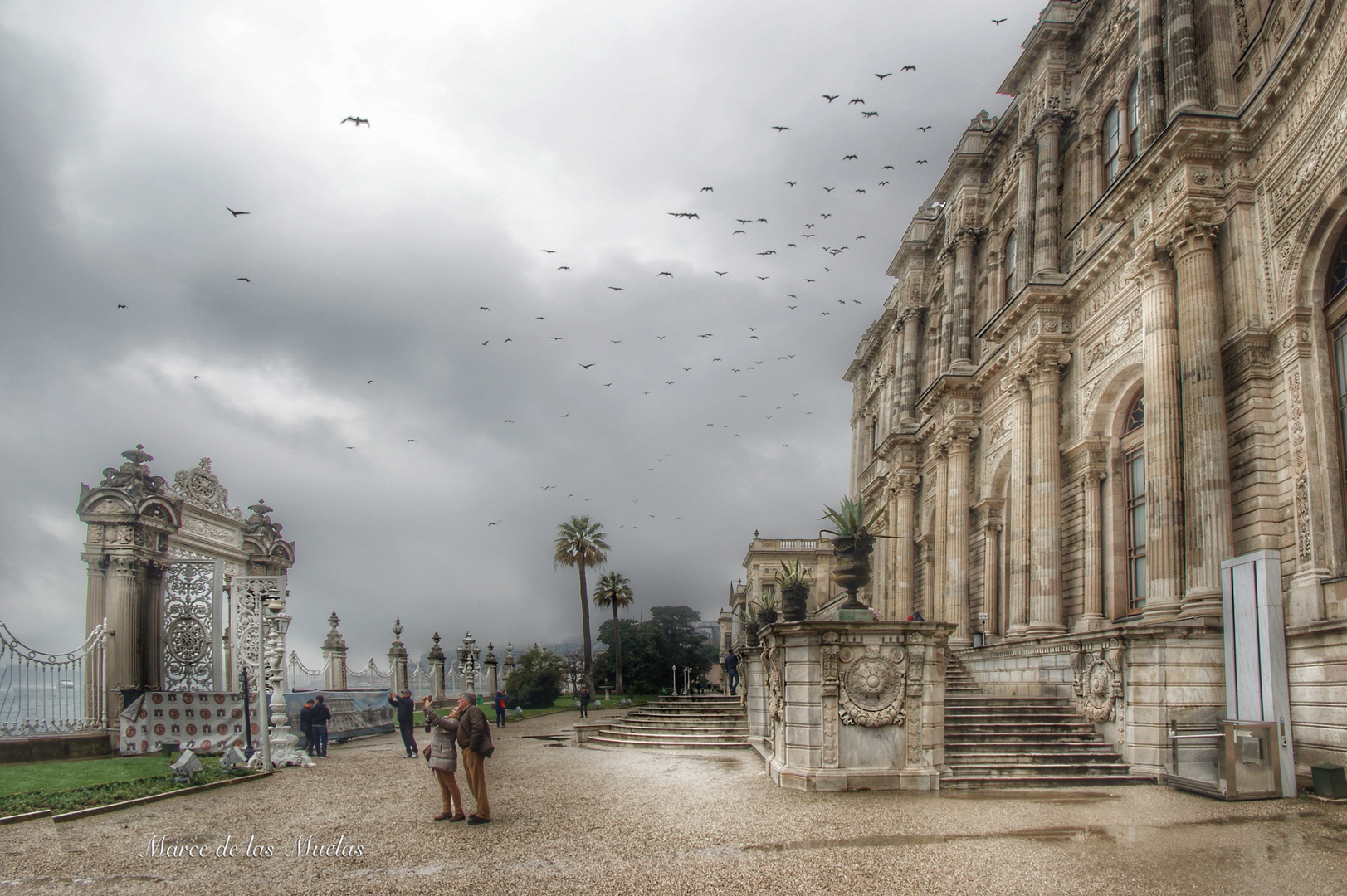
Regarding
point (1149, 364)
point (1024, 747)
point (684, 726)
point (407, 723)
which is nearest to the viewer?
point (1024, 747)

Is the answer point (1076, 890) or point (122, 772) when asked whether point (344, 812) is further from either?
point (1076, 890)

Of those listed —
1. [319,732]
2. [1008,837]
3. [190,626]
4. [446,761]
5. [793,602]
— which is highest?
[793,602]

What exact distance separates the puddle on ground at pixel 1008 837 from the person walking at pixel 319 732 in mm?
14216

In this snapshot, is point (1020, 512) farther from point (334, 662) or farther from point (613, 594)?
point (613, 594)

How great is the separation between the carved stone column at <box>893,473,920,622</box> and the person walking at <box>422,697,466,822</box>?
90.3 ft

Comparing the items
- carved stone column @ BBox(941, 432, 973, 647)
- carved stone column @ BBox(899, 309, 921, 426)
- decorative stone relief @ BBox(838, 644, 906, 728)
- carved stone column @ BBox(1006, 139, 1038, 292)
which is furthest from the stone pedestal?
carved stone column @ BBox(899, 309, 921, 426)

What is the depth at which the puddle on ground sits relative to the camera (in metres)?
8.65

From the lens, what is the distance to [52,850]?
351 inches

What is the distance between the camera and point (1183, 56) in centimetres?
1748

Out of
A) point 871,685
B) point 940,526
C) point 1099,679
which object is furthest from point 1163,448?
point 940,526

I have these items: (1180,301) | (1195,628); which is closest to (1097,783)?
(1195,628)

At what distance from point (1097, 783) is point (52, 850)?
12940 mm

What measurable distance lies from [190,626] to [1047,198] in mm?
23918

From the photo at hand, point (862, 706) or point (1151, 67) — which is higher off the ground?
point (1151, 67)
